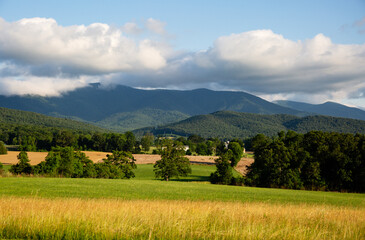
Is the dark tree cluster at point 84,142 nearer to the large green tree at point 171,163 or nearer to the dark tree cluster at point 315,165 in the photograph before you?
the large green tree at point 171,163

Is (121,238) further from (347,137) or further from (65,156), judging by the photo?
(347,137)

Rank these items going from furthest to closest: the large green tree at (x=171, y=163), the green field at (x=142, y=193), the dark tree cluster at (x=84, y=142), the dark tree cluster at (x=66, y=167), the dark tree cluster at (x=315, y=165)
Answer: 1. the dark tree cluster at (x=84, y=142)
2. the large green tree at (x=171, y=163)
3. the dark tree cluster at (x=315, y=165)
4. the dark tree cluster at (x=66, y=167)
5. the green field at (x=142, y=193)

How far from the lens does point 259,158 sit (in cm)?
5362

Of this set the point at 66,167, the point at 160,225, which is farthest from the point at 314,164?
the point at 160,225

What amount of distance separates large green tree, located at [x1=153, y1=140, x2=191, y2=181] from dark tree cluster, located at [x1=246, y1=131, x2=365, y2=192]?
15.3 metres

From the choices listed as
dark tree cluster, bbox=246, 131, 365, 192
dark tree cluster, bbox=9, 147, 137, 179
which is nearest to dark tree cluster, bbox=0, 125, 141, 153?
dark tree cluster, bbox=9, 147, 137, 179

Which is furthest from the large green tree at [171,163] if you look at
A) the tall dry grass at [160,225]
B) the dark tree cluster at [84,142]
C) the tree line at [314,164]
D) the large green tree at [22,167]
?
the dark tree cluster at [84,142]

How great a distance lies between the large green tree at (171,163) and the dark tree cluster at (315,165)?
50.3 feet

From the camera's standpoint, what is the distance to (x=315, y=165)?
50000 millimetres

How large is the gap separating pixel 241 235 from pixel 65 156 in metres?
45.5

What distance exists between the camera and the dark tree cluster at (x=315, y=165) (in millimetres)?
49750

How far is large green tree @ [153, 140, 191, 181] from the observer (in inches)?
2426

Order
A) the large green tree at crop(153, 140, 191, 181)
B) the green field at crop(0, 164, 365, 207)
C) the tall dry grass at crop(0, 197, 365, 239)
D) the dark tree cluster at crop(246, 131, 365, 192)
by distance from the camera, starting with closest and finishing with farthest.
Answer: the tall dry grass at crop(0, 197, 365, 239) → the green field at crop(0, 164, 365, 207) → the dark tree cluster at crop(246, 131, 365, 192) → the large green tree at crop(153, 140, 191, 181)

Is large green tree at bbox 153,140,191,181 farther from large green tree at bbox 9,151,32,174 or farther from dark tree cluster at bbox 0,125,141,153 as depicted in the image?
dark tree cluster at bbox 0,125,141,153
